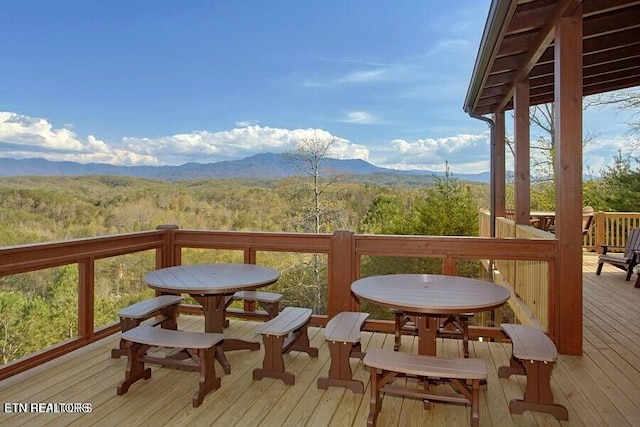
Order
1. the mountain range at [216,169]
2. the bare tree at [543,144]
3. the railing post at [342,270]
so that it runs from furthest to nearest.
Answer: the bare tree at [543,144] < the mountain range at [216,169] < the railing post at [342,270]

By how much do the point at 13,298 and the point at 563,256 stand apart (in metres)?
4.94

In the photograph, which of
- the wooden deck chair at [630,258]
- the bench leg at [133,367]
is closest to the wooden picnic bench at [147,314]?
the bench leg at [133,367]

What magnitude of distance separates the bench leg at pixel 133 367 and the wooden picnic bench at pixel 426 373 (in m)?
1.68

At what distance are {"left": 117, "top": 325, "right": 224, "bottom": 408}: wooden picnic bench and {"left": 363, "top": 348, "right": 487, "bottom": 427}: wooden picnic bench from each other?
110cm

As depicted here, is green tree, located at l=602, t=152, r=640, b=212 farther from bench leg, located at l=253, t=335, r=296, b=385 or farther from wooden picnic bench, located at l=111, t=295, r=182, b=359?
wooden picnic bench, located at l=111, t=295, r=182, b=359

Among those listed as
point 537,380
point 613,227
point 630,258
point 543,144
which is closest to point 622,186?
point 613,227

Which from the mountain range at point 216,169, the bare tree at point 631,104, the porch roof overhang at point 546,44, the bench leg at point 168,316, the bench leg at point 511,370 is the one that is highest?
the bare tree at point 631,104

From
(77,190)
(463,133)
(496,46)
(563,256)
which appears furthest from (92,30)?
(563,256)

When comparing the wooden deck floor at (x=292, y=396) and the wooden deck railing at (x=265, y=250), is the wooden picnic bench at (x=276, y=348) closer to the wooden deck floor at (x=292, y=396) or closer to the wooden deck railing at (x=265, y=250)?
the wooden deck floor at (x=292, y=396)

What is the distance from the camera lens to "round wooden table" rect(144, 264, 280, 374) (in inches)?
113

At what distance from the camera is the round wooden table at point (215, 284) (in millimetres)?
2863

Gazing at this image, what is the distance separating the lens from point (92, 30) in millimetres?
14875

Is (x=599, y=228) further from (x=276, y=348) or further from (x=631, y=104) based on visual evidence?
(x=276, y=348)

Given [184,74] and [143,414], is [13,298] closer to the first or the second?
[143,414]
